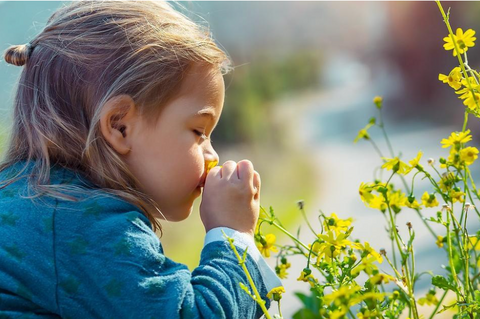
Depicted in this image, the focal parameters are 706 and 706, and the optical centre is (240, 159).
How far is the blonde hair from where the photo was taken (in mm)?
1251

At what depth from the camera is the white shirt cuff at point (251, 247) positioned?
1.20 meters

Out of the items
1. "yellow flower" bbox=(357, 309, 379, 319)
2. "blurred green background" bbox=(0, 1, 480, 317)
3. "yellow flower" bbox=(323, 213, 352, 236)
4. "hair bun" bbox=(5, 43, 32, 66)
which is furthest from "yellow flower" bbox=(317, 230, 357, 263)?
"blurred green background" bbox=(0, 1, 480, 317)

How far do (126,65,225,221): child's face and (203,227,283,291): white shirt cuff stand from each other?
0.40 ft

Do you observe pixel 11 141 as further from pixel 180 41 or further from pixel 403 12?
pixel 403 12

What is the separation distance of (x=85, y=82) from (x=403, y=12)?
28.9 feet

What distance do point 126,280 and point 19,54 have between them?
56 centimetres

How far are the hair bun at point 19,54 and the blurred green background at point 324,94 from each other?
207 cm

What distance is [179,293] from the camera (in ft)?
3.53

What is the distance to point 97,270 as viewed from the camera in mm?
1074

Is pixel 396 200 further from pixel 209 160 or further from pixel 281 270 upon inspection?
pixel 209 160

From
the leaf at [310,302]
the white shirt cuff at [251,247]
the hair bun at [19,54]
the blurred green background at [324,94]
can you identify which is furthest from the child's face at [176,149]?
the blurred green background at [324,94]

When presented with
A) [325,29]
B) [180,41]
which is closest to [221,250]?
[180,41]

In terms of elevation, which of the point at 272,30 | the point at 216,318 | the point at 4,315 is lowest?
the point at 4,315

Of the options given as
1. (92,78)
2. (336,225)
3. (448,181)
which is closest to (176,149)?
(92,78)
